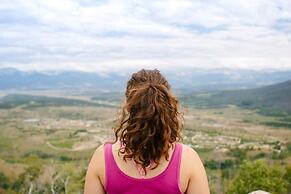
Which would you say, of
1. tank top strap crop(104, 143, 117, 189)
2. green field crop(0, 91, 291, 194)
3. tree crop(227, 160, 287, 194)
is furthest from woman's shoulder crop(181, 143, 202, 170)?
tree crop(227, 160, 287, 194)

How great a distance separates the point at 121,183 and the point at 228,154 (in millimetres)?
70966

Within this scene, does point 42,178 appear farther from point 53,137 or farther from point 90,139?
point 53,137

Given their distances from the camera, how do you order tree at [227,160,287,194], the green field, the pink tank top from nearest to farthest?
the pink tank top < tree at [227,160,287,194] < the green field

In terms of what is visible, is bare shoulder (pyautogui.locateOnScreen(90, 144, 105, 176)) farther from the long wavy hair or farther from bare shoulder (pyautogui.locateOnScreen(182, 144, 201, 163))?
bare shoulder (pyautogui.locateOnScreen(182, 144, 201, 163))

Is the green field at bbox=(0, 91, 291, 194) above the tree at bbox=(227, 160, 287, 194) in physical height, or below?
below

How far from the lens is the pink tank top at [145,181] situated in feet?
9.17

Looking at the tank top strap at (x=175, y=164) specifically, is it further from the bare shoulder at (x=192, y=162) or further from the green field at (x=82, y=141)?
the green field at (x=82, y=141)

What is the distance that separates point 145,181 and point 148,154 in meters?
0.16

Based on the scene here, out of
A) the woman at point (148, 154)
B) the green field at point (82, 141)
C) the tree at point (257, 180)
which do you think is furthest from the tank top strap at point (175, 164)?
the tree at point (257, 180)

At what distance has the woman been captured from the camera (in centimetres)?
280

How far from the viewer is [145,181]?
2.83m

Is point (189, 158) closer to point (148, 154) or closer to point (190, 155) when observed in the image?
point (190, 155)

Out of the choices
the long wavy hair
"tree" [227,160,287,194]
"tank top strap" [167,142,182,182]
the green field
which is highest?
the long wavy hair

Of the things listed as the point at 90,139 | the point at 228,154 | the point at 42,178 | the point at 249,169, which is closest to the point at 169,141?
the point at 249,169
